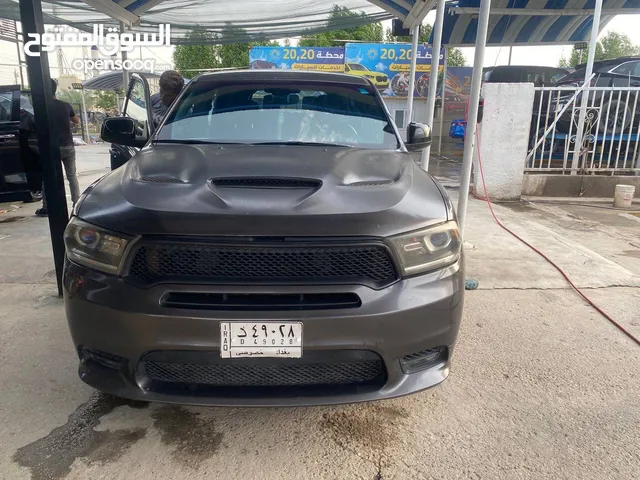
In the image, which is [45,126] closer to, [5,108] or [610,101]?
[5,108]

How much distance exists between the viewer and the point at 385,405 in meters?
2.44

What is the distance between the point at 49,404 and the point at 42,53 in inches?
94.5

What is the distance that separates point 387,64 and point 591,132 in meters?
14.2

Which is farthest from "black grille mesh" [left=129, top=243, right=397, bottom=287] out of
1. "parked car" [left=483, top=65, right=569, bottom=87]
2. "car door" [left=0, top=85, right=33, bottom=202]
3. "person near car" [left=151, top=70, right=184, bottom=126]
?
"parked car" [left=483, top=65, right=569, bottom=87]

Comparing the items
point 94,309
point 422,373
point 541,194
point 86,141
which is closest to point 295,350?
point 422,373

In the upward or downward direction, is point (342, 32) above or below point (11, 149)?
above

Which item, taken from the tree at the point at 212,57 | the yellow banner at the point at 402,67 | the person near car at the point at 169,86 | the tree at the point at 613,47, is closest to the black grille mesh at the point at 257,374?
the person near car at the point at 169,86

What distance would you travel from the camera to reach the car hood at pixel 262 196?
184 cm

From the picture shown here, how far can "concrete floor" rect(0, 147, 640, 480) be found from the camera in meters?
2.02

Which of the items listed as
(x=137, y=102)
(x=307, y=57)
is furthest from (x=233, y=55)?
(x=137, y=102)

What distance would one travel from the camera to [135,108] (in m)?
5.80

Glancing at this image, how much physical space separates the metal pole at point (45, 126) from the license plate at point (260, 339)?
8.01 ft

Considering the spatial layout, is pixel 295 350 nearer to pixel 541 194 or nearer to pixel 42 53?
pixel 42 53

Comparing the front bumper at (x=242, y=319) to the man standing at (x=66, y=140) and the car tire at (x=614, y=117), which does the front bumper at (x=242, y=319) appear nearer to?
the man standing at (x=66, y=140)
